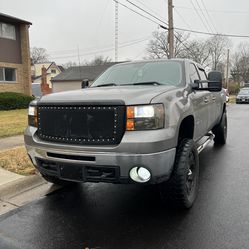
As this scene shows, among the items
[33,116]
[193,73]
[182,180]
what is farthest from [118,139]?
[193,73]

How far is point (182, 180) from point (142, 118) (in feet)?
3.00

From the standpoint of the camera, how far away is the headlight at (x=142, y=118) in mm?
3318

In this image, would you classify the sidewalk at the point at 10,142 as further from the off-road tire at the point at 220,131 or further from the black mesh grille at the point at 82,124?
the off-road tire at the point at 220,131

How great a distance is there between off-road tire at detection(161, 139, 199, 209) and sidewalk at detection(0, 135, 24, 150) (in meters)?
4.89

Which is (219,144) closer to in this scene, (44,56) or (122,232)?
(122,232)

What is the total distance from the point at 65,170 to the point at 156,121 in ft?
3.78

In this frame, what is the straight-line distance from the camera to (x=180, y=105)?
12.7 ft

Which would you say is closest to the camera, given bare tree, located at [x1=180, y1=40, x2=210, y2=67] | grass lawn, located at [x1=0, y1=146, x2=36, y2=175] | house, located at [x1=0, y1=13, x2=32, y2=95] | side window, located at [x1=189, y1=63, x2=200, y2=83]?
side window, located at [x1=189, y1=63, x2=200, y2=83]

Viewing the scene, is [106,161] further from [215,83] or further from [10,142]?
[10,142]

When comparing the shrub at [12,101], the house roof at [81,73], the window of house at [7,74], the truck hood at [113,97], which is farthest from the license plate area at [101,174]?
the house roof at [81,73]

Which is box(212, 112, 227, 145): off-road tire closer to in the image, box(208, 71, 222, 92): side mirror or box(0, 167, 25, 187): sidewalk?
box(208, 71, 222, 92): side mirror

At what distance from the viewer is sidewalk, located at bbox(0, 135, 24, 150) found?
7.66 meters

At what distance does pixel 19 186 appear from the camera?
4934 millimetres

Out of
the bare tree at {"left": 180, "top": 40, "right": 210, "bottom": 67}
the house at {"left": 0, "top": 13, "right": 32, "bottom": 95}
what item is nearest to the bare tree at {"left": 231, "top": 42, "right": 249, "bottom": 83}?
the bare tree at {"left": 180, "top": 40, "right": 210, "bottom": 67}
